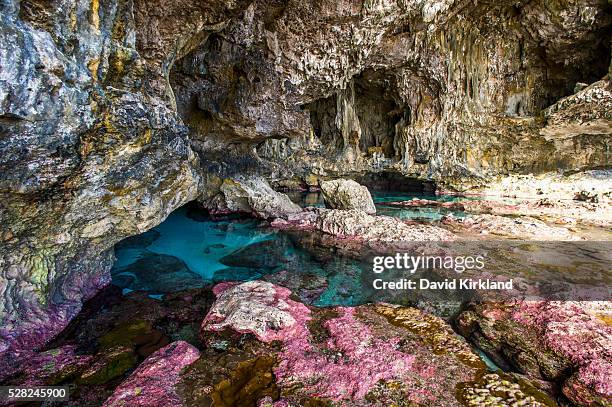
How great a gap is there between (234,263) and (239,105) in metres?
6.39

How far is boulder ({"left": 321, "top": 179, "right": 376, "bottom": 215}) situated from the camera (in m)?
14.8

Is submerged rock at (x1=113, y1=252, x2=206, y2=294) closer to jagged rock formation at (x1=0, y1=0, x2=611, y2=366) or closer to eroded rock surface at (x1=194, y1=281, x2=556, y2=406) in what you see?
jagged rock formation at (x1=0, y1=0, x2=611, y2=366)

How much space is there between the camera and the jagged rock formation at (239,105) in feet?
15.6

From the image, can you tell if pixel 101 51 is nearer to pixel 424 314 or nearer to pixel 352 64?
pixel 424 314

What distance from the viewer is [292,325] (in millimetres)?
5258

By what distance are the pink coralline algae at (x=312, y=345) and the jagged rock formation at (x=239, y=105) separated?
321 centimetres

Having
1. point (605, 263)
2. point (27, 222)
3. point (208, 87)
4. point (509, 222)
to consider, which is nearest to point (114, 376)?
point (27, 222)

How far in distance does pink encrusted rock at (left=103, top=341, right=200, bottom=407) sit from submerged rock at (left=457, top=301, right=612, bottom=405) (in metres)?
4.56

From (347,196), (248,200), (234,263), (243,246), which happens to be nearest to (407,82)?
(347,196)

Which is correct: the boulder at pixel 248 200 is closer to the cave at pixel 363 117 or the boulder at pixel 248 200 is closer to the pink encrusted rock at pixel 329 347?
the cave at pixel 363 117

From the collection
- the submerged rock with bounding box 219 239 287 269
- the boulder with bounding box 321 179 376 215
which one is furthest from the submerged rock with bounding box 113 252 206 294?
the boulder with bounding box 321 179 376 215

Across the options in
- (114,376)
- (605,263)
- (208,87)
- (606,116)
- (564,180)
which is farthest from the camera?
(564,180)

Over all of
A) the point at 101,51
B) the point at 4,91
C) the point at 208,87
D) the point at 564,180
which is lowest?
the point at 564,180

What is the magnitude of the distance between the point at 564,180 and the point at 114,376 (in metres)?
25.0
